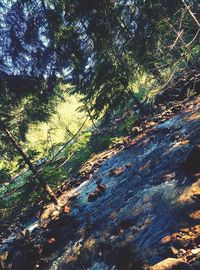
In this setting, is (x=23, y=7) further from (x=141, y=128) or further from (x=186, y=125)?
(x=186, y=125)

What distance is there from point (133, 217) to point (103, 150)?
441 inches

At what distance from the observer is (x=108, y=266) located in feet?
19.6

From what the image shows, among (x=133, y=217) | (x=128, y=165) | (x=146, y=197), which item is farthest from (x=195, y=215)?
(x=128, y=165)

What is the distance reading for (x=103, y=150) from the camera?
18250 millimetres

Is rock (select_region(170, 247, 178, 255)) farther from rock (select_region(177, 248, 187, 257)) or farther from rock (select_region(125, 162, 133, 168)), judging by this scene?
rock (select_region(125, 162, 133, 168))

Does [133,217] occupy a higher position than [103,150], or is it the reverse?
[103,150]

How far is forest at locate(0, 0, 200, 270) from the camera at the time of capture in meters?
6.01

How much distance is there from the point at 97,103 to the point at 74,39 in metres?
3.55

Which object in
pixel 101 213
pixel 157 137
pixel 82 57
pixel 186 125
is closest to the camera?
pixel 101 213

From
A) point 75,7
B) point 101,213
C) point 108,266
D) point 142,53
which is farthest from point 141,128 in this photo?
point 108,266

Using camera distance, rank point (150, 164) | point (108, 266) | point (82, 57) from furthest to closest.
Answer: point (82, 57) → point (150, 164) → point (108, 266)

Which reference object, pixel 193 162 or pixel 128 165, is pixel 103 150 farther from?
pixel 193 162

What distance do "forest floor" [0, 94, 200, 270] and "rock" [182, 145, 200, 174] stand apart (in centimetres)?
3

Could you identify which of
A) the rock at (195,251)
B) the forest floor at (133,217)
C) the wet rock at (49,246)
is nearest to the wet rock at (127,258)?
the forest floor at (133,217)
